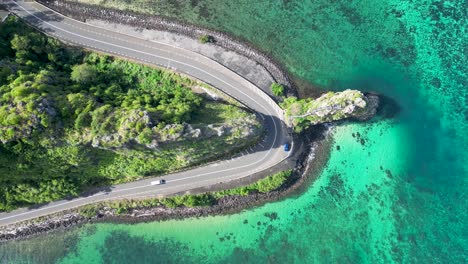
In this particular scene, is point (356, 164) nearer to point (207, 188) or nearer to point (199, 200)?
point (207, 188)

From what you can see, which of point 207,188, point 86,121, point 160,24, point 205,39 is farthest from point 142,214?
point 160,24

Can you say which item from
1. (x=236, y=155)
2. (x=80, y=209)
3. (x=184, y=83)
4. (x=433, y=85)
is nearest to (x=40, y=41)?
(x=184, y=83)

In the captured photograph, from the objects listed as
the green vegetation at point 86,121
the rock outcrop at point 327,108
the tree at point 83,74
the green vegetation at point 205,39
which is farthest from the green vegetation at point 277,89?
the tree at point 83,74

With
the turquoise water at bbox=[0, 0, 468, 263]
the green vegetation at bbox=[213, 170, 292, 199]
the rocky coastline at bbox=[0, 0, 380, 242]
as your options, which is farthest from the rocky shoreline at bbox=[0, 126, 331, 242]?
the turquoise water at bbox=[0, 0, 468, 263]

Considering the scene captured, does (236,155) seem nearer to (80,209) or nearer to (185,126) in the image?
(185,126)

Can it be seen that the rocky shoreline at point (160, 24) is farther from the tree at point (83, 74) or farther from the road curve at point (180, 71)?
the tree at point (83, 74)

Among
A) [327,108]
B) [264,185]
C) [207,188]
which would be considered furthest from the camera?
[207,188]
